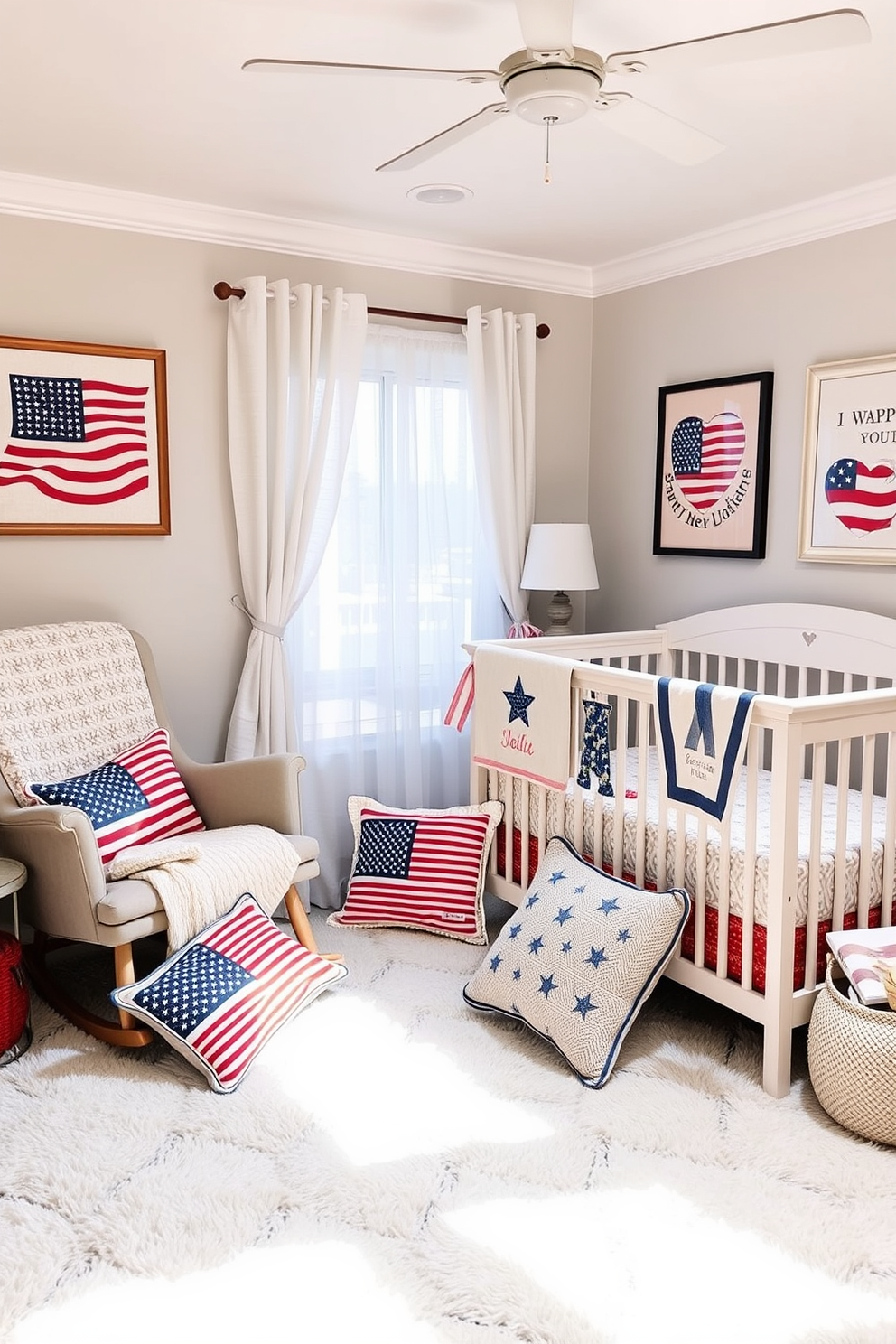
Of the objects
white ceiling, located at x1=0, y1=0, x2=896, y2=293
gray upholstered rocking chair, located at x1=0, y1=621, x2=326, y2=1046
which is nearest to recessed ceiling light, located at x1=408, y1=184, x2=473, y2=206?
white ceiling, located at x1=0, y1=0, x2=896, y2=293

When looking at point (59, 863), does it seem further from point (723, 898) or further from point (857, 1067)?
point (857, 1067)

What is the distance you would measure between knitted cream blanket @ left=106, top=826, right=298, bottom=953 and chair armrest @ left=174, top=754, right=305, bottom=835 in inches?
3.1

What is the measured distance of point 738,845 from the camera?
2475 mm

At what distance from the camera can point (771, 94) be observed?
7.63 feet

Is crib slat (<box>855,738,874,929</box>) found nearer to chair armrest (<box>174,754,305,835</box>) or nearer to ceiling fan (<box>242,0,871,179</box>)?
ceiling fan (<box>242,0,871,179</box>)

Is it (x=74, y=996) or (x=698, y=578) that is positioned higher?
(x=698, y=578)

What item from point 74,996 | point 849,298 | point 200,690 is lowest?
point 74,996

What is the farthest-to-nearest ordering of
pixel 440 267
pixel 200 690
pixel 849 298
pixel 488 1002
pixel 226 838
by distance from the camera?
1. pixel 440 267
2. pixel 200 690
3. pixel 849 298
4. pixel 226 838
5. pixel 488 1002

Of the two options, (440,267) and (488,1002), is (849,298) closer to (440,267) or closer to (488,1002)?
(440,267)

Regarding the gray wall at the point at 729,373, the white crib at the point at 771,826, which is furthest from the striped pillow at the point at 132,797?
the gray wall at the point at 729,373

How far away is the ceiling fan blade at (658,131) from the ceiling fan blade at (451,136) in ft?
0.68

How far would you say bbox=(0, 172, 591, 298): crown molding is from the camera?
9.96ft

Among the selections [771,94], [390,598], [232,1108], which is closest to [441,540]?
[390,598]

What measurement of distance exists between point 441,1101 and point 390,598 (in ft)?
5.99
